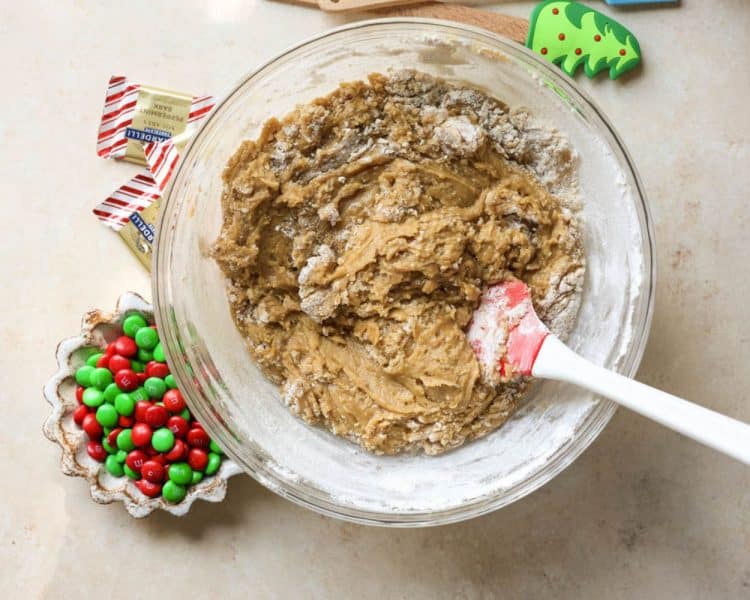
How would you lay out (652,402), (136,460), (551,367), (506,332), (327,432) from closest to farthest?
(652,402) < (551,367) < (506,332) < (327,432) < (136,460)

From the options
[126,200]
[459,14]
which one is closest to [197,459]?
[126,200]

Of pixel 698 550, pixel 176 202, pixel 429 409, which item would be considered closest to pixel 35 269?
pixel 176 202

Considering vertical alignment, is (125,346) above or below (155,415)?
above

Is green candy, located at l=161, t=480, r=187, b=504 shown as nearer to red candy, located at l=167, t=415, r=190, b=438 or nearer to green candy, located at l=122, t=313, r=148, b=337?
red candy, located at l=167, t=415, r=190, b=438

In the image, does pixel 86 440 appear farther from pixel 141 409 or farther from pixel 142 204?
pixel 142 204

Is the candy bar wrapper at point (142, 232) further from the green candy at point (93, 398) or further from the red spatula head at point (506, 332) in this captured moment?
the red spatula head at point (506, 332)

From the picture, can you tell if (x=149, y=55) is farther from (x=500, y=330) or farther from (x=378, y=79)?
(x=500, y=330)
